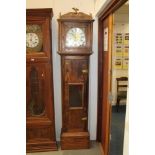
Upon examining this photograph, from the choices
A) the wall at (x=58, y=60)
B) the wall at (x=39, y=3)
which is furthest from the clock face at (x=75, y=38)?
the wall at (x=39, y=3)

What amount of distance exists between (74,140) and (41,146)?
19.3 inches

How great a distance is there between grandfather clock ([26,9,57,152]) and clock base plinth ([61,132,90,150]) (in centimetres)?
15

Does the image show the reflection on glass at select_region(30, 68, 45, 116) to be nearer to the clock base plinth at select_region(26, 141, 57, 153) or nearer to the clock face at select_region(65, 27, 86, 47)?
the clock base plinth at select_region(26, 141, 57, 153)

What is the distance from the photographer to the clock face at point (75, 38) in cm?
314

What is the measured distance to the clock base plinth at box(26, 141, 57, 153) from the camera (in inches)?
127

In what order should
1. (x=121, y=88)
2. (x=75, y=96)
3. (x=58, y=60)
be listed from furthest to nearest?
(x=58, y=60), (x=75, y=96), (x=121, y=88)

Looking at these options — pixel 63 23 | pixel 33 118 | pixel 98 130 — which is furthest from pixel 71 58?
pixel 98 130

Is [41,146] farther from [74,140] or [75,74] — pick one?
[75,74]

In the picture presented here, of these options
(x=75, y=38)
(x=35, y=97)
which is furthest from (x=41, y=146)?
(x=75, y=38)

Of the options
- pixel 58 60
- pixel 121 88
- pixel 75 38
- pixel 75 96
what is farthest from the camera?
pixel 58 60

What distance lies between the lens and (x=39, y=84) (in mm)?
3193

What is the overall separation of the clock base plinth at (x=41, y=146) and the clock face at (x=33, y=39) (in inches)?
53.6
